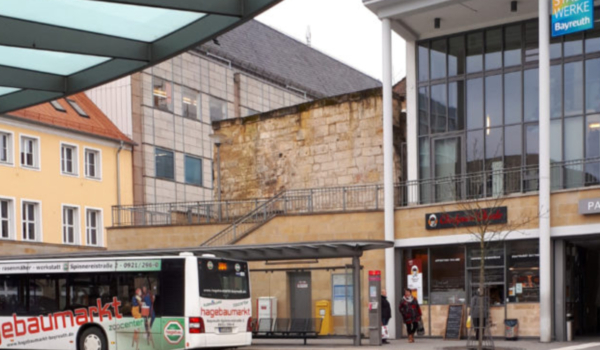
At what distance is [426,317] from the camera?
3228 cm

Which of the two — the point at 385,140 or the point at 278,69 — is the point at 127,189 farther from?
the point at 385,140

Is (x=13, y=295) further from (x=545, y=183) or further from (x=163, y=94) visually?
(x=163, y=94)

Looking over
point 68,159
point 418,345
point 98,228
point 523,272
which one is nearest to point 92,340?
point 418,345

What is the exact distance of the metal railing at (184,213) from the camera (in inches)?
1524

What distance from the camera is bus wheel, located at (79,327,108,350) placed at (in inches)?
942

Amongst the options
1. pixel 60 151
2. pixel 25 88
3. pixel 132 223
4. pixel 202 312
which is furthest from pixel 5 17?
pixel 60 151

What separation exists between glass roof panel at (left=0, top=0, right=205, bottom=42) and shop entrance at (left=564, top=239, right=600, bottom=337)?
23.7 m

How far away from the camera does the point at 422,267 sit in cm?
3253

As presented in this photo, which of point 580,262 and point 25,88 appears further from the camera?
point 580,262

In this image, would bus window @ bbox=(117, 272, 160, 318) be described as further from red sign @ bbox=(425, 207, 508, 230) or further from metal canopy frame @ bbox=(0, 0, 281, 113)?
metal canopy frame @ bbox=(0, 0, 281, 113)

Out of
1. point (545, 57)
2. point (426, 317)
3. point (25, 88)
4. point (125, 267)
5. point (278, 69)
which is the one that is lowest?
point (426, 317)

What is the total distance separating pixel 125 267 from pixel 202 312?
7.25 feet

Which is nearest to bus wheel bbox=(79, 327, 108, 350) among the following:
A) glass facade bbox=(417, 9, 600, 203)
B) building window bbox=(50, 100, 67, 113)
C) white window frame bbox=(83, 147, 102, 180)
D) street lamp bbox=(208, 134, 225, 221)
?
glass facade bbox=(417, 9, 600, 203)

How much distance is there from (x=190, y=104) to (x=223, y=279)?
111ft
